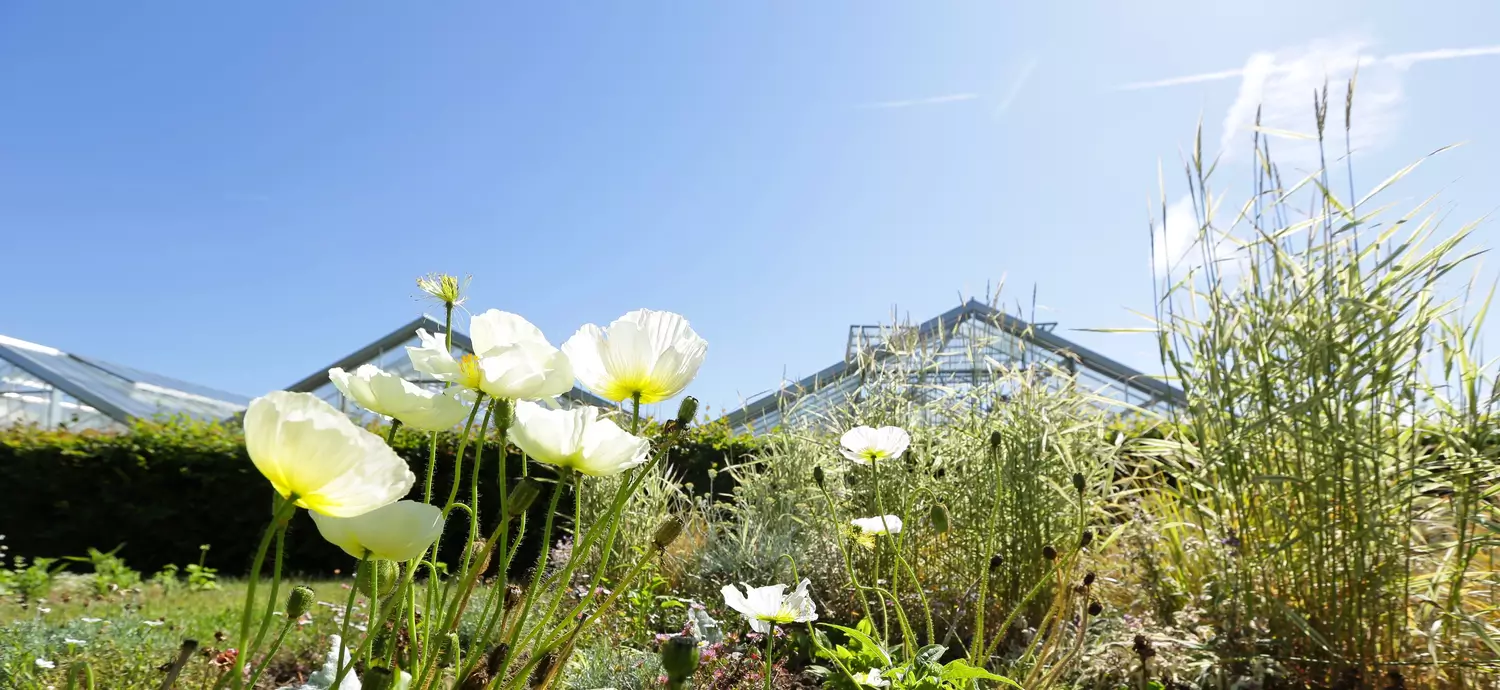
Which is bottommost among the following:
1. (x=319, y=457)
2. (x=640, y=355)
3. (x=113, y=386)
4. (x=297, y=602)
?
(x=297, y=602)

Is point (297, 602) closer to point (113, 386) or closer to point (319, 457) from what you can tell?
point (319, 457)

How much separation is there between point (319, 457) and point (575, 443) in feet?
0.80

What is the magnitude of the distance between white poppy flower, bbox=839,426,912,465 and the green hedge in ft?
14.6

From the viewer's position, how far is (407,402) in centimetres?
77

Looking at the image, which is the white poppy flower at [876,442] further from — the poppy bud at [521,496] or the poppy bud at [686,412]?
the poppy bud at [521,496]

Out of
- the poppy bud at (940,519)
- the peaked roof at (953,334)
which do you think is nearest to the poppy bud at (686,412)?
the poppy bud at (940,519)

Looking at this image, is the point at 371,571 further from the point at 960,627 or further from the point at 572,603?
the point at 572,603

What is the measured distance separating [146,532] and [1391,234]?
305 inches

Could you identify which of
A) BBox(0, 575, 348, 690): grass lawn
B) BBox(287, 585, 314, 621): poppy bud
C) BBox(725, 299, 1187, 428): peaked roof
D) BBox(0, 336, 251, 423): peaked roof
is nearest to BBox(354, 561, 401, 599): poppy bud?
BBox(287, 585, 314, 621): poppy bud

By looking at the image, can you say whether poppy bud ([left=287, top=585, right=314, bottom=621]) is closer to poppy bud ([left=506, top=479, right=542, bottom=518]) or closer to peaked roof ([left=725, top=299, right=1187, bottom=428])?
poppy bud ([left=506, top=479, right=542, bottom=518])

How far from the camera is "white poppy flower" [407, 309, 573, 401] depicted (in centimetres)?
74

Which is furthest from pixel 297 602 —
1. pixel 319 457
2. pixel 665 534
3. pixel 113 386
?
pixel 113 386

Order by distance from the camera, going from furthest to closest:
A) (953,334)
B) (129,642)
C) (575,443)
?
(953,334) < (129,642) < (575,443)

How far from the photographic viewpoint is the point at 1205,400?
2.25 metres
